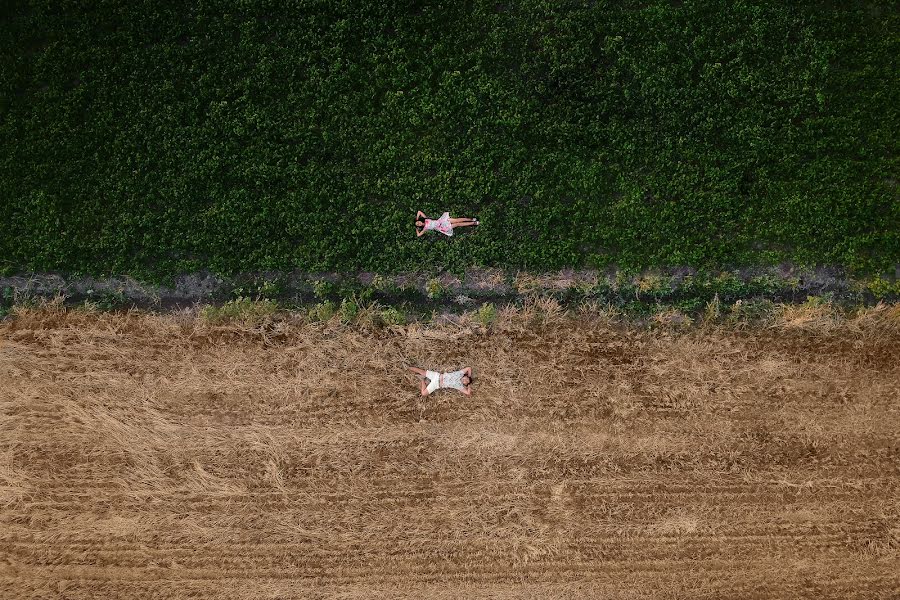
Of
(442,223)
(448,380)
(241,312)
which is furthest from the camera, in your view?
(241,312)

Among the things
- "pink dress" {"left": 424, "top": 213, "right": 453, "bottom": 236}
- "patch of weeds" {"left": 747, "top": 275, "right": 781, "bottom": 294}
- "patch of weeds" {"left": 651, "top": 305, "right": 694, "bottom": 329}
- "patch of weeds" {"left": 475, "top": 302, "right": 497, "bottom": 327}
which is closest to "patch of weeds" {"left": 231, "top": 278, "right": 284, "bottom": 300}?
"pink dress" {"left": 424, "top": 213, "right": 453, "bottom": 236}

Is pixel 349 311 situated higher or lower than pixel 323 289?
lower

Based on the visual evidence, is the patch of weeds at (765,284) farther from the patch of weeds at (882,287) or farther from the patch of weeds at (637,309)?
the patch of weeds at (637,309)

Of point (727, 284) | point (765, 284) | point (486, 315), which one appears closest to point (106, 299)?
point (486, 315)

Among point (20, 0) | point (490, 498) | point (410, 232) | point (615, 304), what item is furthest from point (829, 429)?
point (20, 0)

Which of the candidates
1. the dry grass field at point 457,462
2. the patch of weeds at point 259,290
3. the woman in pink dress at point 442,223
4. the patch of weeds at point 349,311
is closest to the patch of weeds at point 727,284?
the dry grass field at point 457,462

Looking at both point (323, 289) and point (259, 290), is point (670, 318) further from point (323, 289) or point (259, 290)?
point (259, 290)
